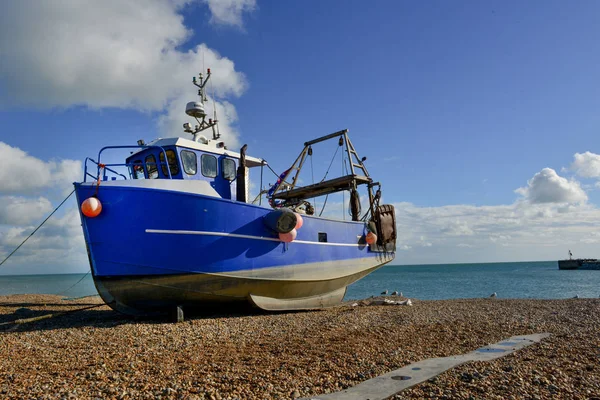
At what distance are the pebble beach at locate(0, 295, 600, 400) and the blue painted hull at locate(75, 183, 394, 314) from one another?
782 millimetres

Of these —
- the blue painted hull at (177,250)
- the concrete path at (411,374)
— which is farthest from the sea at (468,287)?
the concrete path at (411,374)

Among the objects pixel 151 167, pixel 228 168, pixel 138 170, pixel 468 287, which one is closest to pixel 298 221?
pixel 228 168

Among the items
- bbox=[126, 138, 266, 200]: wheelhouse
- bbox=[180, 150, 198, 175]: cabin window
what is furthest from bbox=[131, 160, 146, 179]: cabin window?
bbox=[180, 150, 198, 175]: cabin window

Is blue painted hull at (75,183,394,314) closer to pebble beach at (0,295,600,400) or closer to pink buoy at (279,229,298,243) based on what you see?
pink buoy at (279,229,298,243)

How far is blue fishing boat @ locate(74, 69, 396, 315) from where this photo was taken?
344 inches

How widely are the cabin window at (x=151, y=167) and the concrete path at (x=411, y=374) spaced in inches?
333

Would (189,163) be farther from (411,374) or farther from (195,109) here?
(411,374)

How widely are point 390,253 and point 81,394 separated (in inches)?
557

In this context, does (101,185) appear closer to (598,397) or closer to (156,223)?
(156,223)

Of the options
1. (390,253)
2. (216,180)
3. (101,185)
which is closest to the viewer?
(101,185)

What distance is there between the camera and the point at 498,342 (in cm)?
717

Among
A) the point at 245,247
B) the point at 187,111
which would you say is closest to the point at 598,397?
the point at 245,247

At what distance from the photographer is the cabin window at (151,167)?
34.7 ft

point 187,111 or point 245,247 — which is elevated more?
point 187,111
